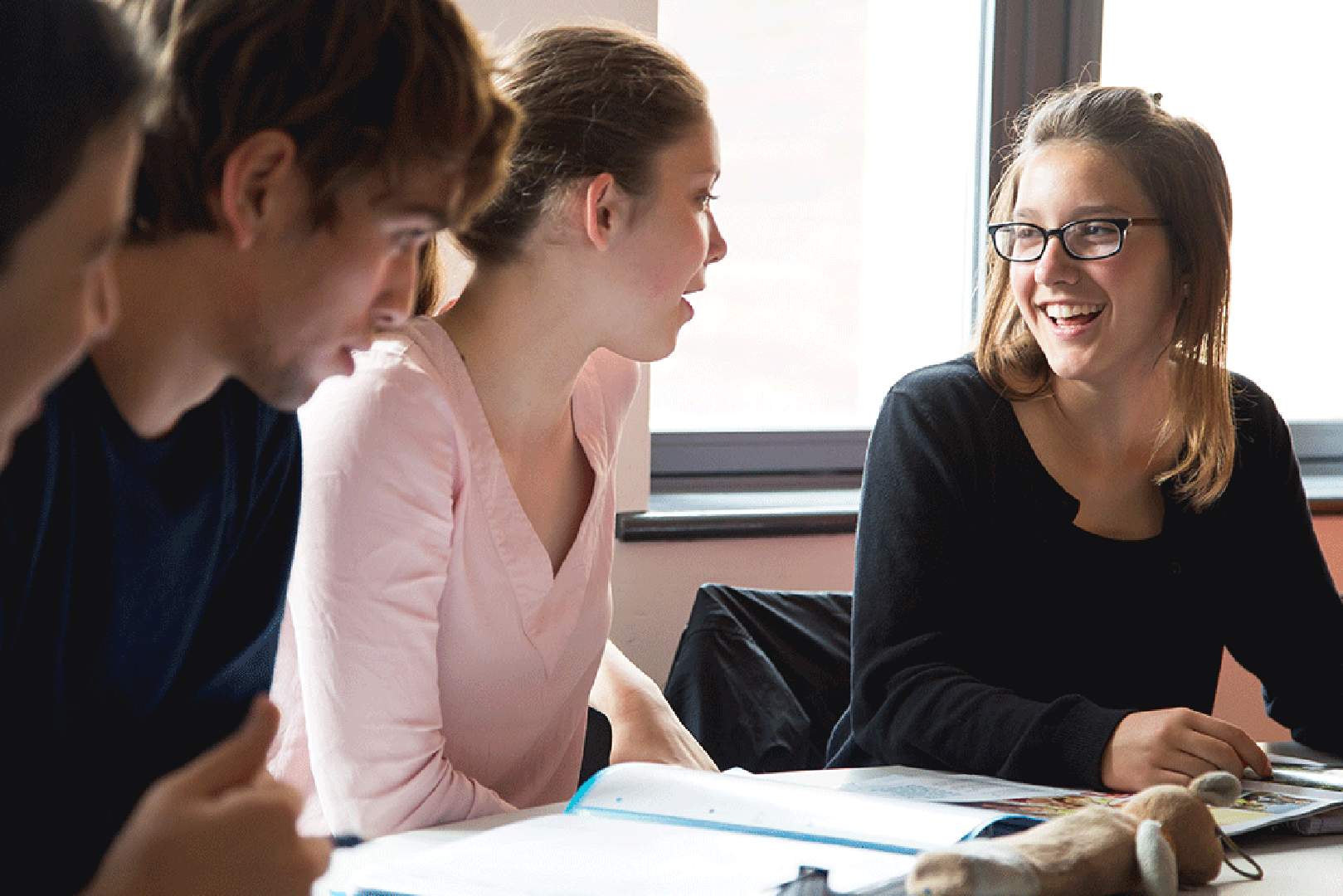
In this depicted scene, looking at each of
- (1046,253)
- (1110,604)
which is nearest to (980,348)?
(1046,253)

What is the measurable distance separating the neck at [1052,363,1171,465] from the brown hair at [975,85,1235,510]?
→ 2 centimetres

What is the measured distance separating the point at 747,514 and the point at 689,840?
1582 mm

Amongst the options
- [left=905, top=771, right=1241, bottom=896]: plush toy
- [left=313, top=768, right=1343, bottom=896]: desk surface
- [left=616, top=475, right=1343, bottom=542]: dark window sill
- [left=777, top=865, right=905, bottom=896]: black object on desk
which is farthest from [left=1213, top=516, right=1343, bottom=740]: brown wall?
[left=777, top=865, right=905, bottom=896]: black object on desk

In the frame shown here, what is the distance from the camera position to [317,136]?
3.05 ft

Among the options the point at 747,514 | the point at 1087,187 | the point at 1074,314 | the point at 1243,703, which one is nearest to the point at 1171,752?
the point at 1074,314

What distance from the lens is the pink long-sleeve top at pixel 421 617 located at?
1.36m

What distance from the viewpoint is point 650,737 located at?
5.35 ft

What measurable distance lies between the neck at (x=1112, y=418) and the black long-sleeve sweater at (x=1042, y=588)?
8 centimetres

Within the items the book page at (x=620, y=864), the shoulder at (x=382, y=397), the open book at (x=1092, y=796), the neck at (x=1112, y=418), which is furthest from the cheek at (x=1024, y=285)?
the book page at (x=620, y=864)

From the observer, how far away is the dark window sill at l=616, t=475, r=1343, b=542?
8.56 ft

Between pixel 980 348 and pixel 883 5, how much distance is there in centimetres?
138

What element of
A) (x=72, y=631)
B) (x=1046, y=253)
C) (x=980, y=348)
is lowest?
(x=72, y=631)

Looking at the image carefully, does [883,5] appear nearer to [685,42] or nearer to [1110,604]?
[685,42]

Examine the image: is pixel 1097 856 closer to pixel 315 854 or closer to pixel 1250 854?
pixel 1250 854
